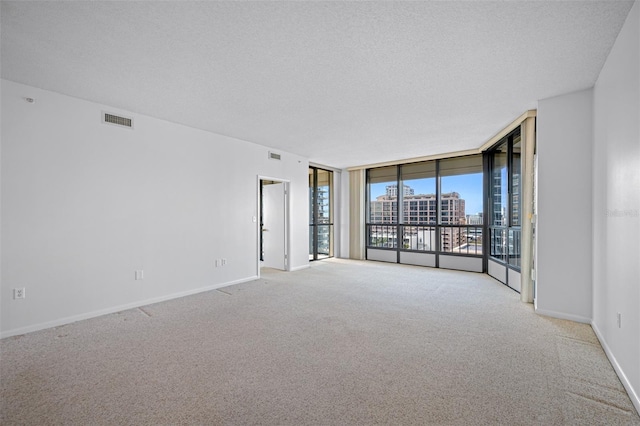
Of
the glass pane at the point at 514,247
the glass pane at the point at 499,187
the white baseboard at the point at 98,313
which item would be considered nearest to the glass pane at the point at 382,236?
the glass pane at the point at 499,187

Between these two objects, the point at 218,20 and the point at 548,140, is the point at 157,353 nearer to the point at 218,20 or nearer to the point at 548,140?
the point at 218,20

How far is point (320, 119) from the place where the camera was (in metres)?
4.35

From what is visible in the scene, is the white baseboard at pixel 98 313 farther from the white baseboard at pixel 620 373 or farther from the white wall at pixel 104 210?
the white baseboard at pixel 620 373

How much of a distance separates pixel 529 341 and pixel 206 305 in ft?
12.7

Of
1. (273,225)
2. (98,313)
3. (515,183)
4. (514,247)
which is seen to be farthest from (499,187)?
(98,313)

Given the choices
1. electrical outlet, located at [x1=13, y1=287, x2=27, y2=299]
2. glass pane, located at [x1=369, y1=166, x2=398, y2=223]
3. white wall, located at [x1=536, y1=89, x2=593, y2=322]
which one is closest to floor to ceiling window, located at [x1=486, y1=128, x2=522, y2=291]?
white wall, located at [x1=536, y1=89, x2=593, y2=322]

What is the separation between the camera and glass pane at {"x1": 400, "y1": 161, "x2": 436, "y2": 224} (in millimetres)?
7117

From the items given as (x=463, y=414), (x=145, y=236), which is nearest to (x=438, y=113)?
(x=463, y=414)

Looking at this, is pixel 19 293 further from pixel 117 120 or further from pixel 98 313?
pixel 117 120

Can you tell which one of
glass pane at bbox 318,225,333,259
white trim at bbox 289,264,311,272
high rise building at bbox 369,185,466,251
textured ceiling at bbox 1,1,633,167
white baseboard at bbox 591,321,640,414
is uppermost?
textured ceiling at bbox 1,1,633,167

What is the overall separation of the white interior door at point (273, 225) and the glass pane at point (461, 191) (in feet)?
12.5

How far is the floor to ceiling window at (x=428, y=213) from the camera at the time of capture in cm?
647

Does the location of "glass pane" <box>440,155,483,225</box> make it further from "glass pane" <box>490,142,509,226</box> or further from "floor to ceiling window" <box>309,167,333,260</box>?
"floor to ceiling window" <box>309,167,333,260</box>

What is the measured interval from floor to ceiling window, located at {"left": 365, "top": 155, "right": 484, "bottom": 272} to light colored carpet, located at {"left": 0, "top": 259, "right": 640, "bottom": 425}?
2.70 m
